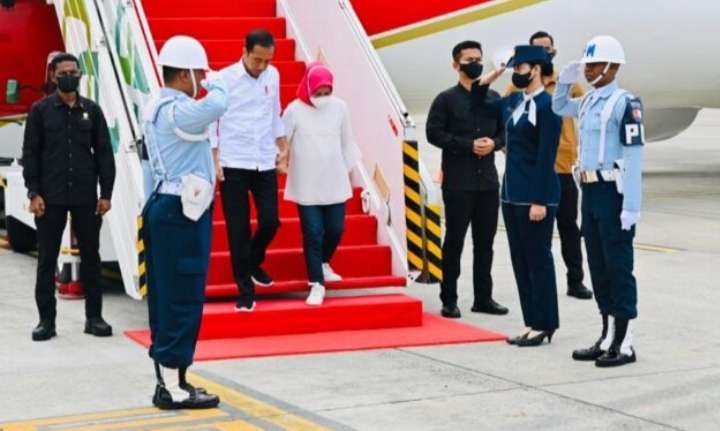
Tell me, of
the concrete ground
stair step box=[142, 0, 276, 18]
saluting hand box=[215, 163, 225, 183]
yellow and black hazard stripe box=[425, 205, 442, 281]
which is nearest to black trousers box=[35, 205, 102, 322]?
the concrete ground

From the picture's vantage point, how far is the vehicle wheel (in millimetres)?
12359

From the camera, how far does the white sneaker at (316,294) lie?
8492 mm

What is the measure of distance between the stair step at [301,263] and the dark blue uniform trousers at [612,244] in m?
1.94

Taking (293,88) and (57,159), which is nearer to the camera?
(57,159)

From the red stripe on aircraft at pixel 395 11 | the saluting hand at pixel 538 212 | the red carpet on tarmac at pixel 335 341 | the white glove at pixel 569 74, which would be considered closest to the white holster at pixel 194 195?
the red carpet on tarmac at pixel 335 341

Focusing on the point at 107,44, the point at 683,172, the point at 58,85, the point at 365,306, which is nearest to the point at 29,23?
the point at 107,44

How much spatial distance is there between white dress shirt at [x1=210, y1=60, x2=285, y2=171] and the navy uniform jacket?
1502mm

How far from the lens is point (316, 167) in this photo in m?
8.65

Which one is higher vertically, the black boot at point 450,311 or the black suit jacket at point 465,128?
the black suit jacket at point 465,128

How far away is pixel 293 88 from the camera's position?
10.3m

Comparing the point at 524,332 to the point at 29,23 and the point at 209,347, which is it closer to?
the point at 209,347

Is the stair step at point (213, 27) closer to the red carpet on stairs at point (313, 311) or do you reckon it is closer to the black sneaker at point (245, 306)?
the red carpet on stairs at point (313, 311)

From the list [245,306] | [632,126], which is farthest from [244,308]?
[632,126]

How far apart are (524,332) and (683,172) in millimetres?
13243
